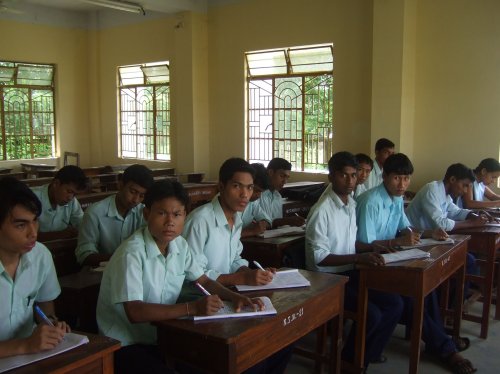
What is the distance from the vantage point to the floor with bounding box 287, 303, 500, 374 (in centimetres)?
285

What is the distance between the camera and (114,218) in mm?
2850

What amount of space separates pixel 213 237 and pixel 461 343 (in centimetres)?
179

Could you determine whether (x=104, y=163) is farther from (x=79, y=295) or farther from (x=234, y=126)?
(x=79, y=295)

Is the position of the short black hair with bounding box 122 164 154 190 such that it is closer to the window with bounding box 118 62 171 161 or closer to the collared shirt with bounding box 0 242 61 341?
the collared shirt with bounding box 0 242 61 341

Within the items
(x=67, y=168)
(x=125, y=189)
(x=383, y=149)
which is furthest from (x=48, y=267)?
(x=383, y=149)

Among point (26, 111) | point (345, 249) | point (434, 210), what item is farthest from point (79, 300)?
point (26, 111)

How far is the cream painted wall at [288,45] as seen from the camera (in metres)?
6.55

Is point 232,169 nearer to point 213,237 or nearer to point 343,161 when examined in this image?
point 213,237

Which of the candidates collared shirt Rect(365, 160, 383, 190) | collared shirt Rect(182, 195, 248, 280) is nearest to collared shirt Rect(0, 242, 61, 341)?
collared shirt Rect(182, 195, 248, 280)

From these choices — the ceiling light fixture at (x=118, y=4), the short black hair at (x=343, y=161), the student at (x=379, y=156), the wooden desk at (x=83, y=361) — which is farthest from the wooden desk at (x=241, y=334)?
the ceiling light fixture at (x=118, y=4)

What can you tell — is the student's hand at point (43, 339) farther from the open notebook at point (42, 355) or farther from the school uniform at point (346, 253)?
the school uniform at point (346, 253)

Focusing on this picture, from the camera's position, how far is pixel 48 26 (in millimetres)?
9586

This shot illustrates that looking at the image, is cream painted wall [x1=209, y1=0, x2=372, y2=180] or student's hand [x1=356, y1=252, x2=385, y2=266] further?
cream painted wall [x1=209, y1=0, x2=372, y2=180]

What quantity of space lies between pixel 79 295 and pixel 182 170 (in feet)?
21.0
